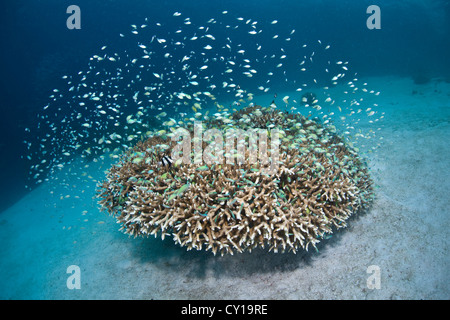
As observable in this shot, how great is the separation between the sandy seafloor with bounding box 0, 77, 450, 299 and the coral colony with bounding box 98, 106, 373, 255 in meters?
0.51

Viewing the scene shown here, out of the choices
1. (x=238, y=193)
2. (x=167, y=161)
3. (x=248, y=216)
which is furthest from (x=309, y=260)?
(x=167, y=161)

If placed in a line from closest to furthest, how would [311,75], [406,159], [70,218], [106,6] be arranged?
[406,159] → [70,218] → [106,6] → [311,75]

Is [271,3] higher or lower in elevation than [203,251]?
higher

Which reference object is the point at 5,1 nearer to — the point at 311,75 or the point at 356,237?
the point at 356,237

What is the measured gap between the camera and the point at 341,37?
148 feet

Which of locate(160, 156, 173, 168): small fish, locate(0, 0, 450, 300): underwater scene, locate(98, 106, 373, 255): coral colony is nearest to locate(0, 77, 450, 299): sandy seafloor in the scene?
locate(0, 0, 450, 300): underwater scene

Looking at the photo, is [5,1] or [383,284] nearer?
[383,284]

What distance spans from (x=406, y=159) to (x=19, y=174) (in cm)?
3053

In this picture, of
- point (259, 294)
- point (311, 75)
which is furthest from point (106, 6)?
point (259, 294)

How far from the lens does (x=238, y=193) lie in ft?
14.7

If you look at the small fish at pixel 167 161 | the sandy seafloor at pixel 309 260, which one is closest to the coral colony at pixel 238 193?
the small fish at pixel 167 161

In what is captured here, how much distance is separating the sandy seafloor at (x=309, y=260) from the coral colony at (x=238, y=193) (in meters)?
0.51

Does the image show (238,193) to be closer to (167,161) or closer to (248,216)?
(248,216)
